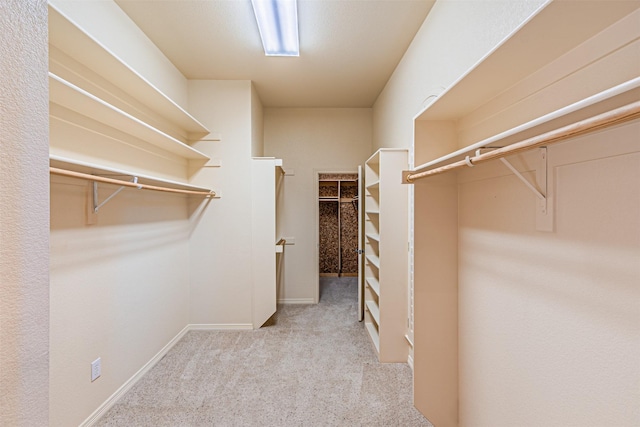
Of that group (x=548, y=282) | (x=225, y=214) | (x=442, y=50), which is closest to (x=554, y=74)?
(x=548, y=282)

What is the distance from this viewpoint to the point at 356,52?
255cm

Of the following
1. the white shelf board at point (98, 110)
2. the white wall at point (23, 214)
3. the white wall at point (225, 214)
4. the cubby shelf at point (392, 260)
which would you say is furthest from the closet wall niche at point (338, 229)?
the white wall at point (23, 214)

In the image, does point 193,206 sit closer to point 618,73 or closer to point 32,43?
point 32,43

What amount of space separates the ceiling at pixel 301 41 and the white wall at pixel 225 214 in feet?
0.87

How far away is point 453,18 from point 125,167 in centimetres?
241

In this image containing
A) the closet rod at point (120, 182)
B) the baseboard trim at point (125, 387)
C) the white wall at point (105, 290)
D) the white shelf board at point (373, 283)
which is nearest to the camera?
the closet rod at point (120, 182)

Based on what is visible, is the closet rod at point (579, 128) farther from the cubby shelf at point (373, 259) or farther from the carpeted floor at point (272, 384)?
the cubby shelf at point (373, 259)

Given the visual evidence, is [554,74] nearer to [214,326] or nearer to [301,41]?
[301,41]

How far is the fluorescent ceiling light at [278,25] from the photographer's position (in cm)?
186

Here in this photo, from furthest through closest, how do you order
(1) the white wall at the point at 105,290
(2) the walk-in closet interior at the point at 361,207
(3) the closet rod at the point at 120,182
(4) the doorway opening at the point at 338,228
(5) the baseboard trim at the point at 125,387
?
1. (4) the doorway opening at the point at 338,228
2. (5) the baseboard trim at the point at 125,387
3. (1) the white wall at the point at 105,290
4. (3) the closet rod at the point at 120,182
5. (2) the walk-in closet interior at the point at 361,207

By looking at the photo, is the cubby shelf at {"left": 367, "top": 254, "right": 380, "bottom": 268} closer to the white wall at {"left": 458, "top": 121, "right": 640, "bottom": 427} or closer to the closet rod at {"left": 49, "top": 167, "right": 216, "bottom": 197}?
the white wall at {"left": 458, "top": 121, "right": 640, "bottom": 427}

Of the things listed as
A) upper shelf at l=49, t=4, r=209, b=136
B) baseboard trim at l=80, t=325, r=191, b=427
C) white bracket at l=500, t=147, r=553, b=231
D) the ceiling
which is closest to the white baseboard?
baseboard trim at l=80, t=325, r=191, b=427

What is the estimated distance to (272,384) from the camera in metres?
2.09

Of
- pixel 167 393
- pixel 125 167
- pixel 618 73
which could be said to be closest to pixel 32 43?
pixel 618 73
